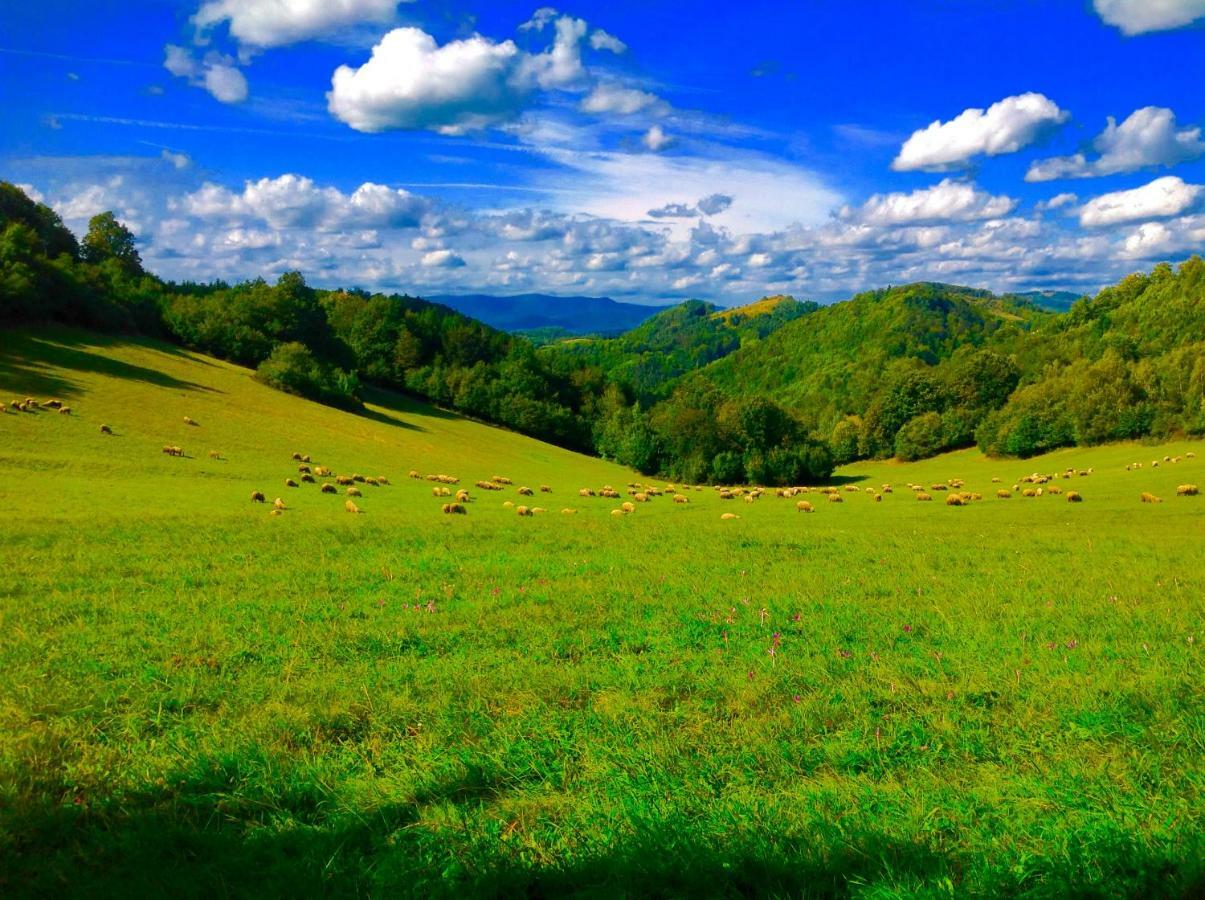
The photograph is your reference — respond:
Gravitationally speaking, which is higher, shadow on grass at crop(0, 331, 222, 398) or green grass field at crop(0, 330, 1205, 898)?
shadow on grass at crop(0, 331, 222, 398)

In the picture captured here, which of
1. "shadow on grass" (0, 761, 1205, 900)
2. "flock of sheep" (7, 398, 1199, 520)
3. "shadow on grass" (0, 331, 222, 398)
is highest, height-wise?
"shadow on grass" (0, 331, 222, 398)

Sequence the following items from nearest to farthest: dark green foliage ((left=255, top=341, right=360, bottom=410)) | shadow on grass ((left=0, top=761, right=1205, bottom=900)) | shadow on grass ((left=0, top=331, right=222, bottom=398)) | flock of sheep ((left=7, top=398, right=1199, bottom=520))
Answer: shadow on grass ((left=0, top=761, right=1205, bottom=900))
flock of sheep ((left=7, top=398, right=1199, bottom=520))
shadow on grass ((left=0, top=331, right=222, bottom=398))
dark green foliage ((left=255, top=341, right=360, bottom=410))

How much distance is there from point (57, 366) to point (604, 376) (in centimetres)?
9842

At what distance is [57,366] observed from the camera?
48.5 meters

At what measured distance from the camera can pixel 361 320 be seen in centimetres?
10575

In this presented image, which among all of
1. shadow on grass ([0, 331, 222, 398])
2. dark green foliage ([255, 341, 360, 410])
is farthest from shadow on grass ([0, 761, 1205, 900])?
dark green foliage ([255, 341, 360, 410])

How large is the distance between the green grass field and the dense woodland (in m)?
60.5

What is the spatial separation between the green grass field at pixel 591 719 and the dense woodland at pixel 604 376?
60507 mm

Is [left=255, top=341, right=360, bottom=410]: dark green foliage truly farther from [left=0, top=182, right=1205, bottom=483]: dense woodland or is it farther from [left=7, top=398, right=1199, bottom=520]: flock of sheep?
[left=7, top=398, right=1199, bottom=520]: flock of sheep

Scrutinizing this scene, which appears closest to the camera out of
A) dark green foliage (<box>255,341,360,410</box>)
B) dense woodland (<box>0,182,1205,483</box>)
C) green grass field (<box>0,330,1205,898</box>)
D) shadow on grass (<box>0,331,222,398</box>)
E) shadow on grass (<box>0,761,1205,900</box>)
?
shadow on grass (<box>0,761,1205,900</box>)

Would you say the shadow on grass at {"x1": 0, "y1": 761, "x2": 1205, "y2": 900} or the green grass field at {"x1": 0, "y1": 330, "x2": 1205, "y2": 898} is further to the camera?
the green grass field at {"x1": 0, "y1": 330, "x2": 1205, "y2": 898}

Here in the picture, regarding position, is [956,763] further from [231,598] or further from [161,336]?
[161,336]

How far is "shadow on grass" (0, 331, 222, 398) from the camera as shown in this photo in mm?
42250

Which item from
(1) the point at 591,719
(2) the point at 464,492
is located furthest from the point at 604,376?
(1) the point at 591,719
